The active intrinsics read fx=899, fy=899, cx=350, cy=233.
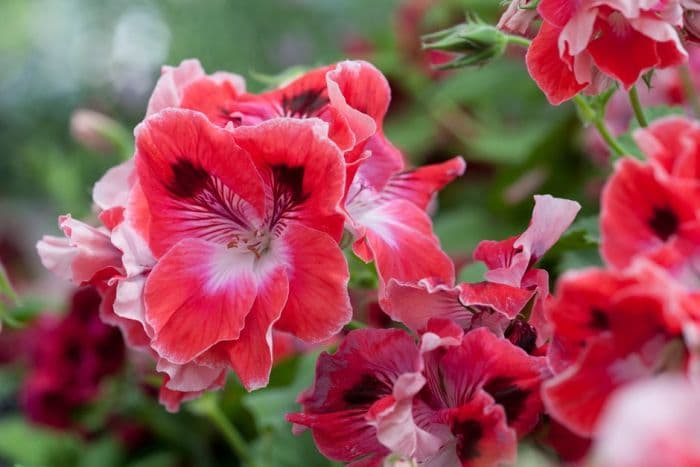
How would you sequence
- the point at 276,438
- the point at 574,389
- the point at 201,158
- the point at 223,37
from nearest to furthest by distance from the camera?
the point at 574,389
the point at 201,158
the point at 276,438
the point at 223,37

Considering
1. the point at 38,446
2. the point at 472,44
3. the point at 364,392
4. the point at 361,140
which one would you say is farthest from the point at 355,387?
the point at 38,446

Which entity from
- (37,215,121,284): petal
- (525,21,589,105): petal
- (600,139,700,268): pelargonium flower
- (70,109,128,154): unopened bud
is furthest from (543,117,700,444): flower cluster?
(70,109,128,154): unopened bud

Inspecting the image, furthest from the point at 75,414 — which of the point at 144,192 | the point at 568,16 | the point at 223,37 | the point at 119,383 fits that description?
the point at 223,37

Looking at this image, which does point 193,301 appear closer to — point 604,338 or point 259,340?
point 259,340

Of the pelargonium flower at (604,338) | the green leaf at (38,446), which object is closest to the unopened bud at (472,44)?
the pelargonium flower at (604,338)

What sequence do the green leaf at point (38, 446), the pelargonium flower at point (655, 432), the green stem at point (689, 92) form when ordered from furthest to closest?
the green leaf at point (38, 446)
the green stem at point (689, 92)
the pelargonium flower at point (655, 432)

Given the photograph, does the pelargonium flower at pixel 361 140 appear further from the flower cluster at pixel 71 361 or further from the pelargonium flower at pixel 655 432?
the flower cluster at pixel 71 361

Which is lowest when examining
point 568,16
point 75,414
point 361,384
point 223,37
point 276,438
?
point 223,37

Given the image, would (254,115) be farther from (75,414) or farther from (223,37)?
(223,37)
